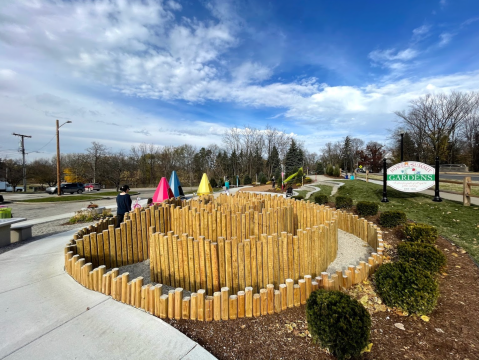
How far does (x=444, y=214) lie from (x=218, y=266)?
8.91 metres

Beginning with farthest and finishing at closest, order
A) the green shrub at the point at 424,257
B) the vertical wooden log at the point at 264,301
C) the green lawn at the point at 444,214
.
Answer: the green lawn at the point at 444,214
the green shrub at the point at 424,257
the vertical wooden log at the point at 264,301

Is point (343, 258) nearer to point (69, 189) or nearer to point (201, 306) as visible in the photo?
point (201, 306)

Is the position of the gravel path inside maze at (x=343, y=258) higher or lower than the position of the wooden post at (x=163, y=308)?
lower

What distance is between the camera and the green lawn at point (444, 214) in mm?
6137

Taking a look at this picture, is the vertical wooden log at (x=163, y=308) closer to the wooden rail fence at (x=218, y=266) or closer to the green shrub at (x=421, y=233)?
the wooden rail fence at (x=218, y=266)

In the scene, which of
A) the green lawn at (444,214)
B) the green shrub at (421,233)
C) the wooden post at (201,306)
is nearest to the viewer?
the wooden post at (201,306)

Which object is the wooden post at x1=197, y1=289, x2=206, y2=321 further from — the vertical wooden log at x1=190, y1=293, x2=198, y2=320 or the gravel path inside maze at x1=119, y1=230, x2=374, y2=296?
the gravel path inside maze at x1=119, y1=230, x2=374, y2=296

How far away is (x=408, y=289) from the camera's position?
A: 3254 millimetres

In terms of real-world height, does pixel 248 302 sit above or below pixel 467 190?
below

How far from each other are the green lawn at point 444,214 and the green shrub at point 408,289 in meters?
2.92

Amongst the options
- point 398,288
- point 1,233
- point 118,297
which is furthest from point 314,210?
point 1,233

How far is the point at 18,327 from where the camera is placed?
9.55 ft

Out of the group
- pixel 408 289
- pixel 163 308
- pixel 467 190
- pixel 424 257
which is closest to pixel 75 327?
pixel 163 308

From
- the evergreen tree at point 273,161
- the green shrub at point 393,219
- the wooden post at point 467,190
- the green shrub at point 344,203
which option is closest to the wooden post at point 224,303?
the green shrub at point 393,219
